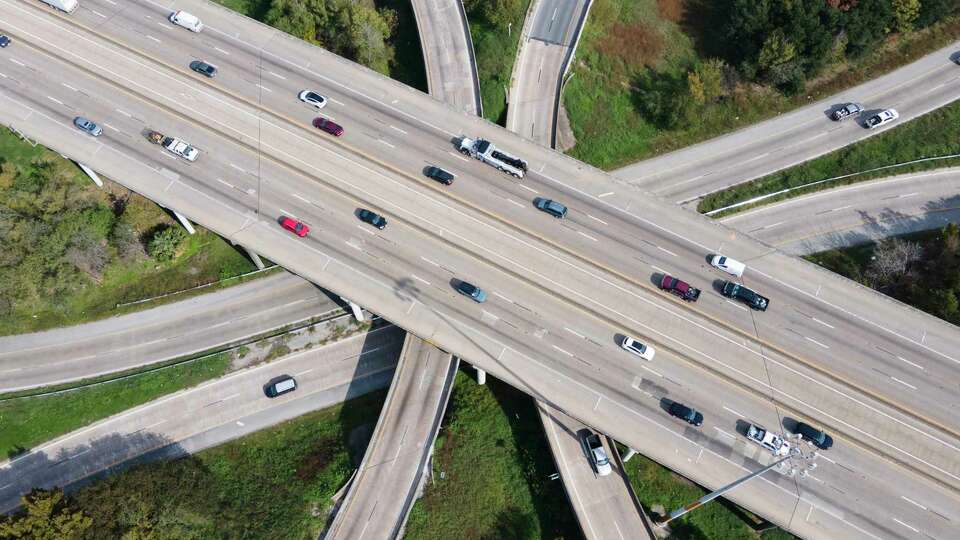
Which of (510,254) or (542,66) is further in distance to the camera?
(542,66)

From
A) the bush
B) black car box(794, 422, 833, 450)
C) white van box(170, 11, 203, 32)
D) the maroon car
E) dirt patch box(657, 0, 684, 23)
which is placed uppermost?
dirt patch box(657, 0, 684, 23)

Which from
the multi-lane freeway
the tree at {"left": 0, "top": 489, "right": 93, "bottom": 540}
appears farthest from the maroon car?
the tree at {"left": 0, "top": 489, "right": 93, "bottom": 540}

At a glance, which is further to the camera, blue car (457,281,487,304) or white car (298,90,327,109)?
white car (298,90,327,109)

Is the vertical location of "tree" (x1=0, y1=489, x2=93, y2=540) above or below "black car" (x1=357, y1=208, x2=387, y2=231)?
below

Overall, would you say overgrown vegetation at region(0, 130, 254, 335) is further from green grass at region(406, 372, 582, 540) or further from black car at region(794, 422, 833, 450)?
black car at region(794, 422, 833, 450)

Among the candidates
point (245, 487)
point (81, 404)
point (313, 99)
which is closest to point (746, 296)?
point (313, 99)

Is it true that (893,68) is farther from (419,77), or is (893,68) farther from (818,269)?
(419,77)

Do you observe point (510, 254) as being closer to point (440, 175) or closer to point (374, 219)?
point (440, 175)
